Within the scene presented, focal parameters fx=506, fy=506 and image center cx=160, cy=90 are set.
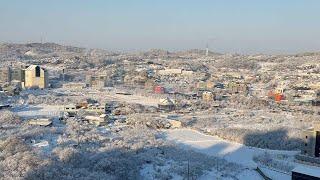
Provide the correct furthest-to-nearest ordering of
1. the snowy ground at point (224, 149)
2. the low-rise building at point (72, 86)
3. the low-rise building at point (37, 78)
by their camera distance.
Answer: the low-rise building at point (72, 86)
the low-rise building at point (37, 78)
the snowy ground at point (224, 149)

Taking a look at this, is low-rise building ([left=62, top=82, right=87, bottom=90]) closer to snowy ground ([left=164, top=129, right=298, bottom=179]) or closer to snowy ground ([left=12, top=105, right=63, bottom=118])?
snowy ground ([left=12, top=105, right=63, bottom=118])

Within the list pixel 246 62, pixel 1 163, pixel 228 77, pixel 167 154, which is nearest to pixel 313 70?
pixel 228 77

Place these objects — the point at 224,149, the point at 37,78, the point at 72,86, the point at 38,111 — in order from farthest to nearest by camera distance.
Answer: the point at 72,86
the point at 37,78
the point at 38,111
the point at 224,149

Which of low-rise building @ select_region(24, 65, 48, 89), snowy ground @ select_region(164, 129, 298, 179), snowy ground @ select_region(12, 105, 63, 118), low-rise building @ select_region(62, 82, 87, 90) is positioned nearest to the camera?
snowy ground @ select_region(164, 129, 298, 179)

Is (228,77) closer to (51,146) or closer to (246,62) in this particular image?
(246,62)

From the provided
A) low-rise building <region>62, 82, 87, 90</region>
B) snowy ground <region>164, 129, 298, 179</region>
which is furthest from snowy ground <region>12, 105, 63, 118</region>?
low-rise building <region>62, 82, 87, 90</region>

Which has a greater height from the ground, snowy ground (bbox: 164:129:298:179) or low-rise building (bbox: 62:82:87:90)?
low-rise building (bbox: 62:82:87:90)

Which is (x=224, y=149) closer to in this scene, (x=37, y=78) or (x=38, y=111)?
(x=38, y=111)

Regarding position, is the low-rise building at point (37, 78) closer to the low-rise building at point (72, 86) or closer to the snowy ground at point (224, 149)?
the low-rise building at point (72, 86)

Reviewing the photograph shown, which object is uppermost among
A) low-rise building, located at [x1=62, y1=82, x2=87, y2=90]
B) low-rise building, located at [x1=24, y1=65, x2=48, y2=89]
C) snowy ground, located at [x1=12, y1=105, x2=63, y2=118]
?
low-rise building, located at [x1=24, y1=65, x2=48, y2=89]

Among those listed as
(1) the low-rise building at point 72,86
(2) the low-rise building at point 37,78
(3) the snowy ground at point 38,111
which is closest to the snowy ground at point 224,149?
(3) the snowy ground at point 38,111

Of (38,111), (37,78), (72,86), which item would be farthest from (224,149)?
(37,78)
